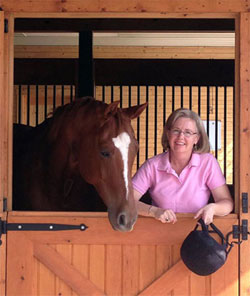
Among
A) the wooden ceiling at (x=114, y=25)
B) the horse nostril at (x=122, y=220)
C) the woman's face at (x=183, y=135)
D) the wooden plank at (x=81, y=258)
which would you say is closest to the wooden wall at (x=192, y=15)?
the woman's face at (x=183, y=135)

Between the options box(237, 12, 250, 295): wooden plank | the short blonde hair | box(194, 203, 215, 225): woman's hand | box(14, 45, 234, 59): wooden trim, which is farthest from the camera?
box(14, 45, 234, 59): wooden trim

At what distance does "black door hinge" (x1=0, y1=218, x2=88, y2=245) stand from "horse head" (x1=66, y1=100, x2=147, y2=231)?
193 millimetres

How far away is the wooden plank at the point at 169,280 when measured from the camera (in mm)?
2549

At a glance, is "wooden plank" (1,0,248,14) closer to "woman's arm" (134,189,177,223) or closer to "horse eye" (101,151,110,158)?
"horse eye" (101,151,110,158)

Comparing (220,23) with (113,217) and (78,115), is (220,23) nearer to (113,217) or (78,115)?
(78,115)

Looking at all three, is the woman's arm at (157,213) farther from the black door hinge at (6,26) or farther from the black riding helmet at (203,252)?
the black door hinge at (6,26)

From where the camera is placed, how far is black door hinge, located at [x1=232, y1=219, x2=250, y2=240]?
2520 mm

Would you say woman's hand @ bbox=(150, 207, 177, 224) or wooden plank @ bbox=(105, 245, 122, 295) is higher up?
woman's hand @ bbox=(150, 207, 177, 224)

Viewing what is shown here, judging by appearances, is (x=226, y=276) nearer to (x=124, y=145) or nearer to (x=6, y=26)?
(x=124, y=145)

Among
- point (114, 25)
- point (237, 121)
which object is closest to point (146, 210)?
point (237, 121)

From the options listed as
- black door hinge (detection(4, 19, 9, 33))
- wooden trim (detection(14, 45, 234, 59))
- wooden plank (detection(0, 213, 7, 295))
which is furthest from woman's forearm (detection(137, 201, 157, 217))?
wooden trim (detection(14, 45, 234, 59))

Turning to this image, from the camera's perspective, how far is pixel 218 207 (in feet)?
8.25

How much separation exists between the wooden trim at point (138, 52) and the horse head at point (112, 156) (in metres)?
5.54

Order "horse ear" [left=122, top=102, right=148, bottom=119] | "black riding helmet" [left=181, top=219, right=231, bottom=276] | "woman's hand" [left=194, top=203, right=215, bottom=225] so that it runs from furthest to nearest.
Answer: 1. "horse ear" [left=122, top=102, right=148, bottom=119]
2. "woman's hand" [left=194, top=203, right=215, bottom=225]
3. "black riding helmet" [left=181, top=219, right=231, bottom=276]
